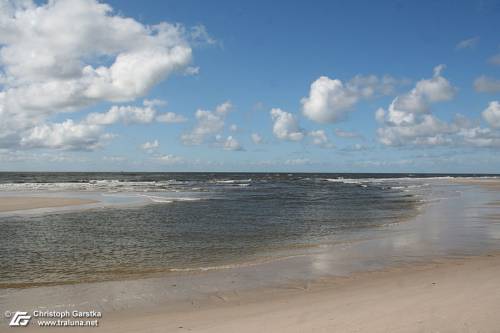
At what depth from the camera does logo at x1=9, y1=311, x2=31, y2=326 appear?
752 cm

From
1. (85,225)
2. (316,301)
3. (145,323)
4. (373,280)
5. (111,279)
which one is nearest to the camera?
(145,323)

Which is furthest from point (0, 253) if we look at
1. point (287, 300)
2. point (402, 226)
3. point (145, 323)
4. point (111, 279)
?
point (402, 226)

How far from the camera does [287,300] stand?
28.2 ft

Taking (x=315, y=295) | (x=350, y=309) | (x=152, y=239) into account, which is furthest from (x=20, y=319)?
(x=152, y=239)

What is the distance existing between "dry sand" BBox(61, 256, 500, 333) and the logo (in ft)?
4.78

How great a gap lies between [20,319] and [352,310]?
6.45 meters

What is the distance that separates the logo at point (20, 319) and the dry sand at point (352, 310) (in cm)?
146

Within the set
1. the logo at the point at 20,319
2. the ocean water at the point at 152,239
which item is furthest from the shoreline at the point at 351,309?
the ocean water at the point at 152,239

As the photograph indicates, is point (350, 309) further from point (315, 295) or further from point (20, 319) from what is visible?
point (20, 319)

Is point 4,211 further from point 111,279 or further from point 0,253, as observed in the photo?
point 111,279

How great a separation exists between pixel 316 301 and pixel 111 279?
5850 mm

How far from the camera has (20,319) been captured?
25.5 feet

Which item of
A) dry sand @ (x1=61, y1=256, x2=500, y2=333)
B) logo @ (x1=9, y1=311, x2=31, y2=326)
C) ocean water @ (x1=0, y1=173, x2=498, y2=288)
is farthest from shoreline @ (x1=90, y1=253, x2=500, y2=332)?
ocean water @ (x1=0, y1=173, x2=498, y2=288)

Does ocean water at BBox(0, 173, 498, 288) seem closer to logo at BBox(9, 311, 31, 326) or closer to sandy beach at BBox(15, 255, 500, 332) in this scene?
logo at BBox(9, 311, 31, 326)
